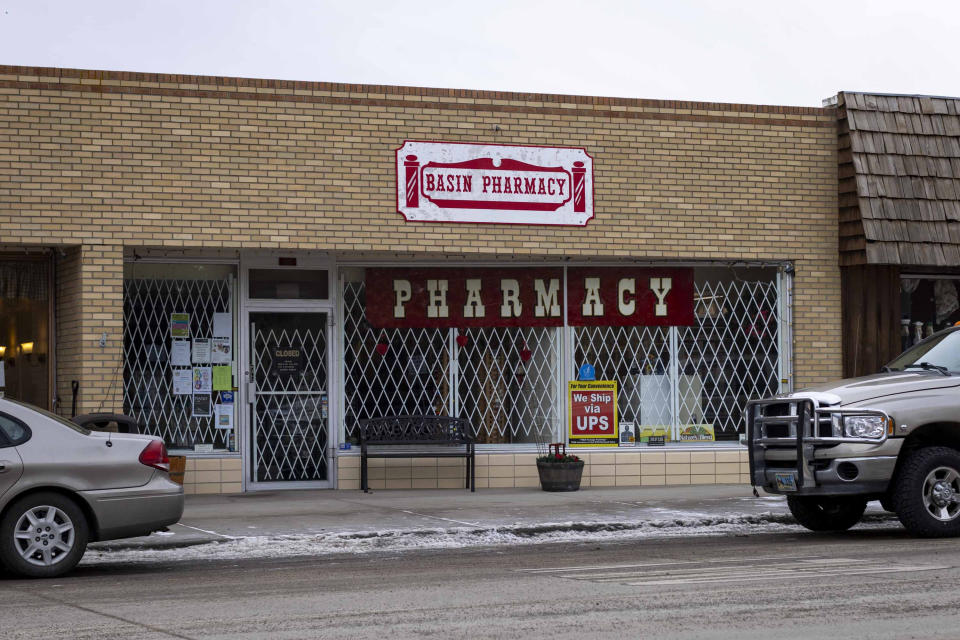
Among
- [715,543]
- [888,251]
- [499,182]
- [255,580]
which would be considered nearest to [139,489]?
[255,580]

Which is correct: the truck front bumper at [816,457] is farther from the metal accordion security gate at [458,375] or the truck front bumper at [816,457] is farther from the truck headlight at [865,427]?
the metal accordion security gate at [458,375]

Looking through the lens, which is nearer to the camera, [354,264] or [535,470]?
[354,264]

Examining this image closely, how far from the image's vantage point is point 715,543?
11523mm

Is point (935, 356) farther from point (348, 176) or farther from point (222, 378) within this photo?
point (222, 378)

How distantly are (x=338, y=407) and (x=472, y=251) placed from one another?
262 centimetres

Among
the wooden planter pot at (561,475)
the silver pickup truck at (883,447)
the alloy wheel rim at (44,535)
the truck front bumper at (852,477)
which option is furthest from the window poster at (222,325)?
the truck front bumper at (852,477)

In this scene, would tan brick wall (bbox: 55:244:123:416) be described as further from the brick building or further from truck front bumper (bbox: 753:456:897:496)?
truck front bumper (bbox: 753:456:897:496)

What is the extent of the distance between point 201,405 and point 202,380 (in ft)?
1.03

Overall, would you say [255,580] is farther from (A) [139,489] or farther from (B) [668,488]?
(B) [668,488]

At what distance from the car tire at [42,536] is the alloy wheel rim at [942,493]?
705 cm

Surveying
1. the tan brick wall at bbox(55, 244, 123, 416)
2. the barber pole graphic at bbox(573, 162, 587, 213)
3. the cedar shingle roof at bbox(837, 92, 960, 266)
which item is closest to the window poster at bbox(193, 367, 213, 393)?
the tan brick wall at bbox(55, 244, 123, 416)

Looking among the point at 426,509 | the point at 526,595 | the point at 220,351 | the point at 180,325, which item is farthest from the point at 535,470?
the point at 526,595

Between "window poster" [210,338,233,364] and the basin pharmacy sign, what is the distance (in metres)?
4.42

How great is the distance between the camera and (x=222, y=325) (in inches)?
636
